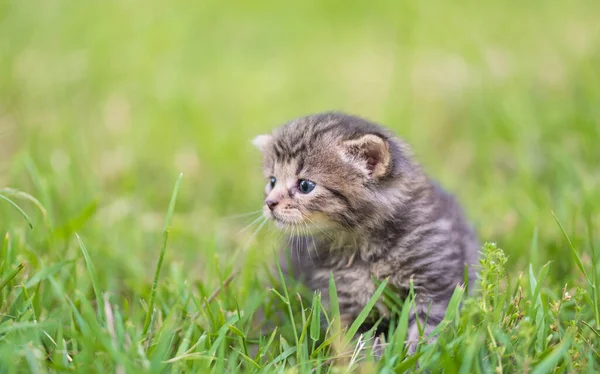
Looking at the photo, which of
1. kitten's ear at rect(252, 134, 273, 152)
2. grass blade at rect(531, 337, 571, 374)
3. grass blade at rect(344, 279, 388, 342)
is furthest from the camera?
kitten's ear at rect(252, 134, 273, 152)

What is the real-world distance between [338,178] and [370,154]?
0.70ft

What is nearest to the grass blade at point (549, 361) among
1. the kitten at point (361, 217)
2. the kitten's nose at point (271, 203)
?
the kitten at point (361, 217)

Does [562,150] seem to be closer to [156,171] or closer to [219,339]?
[156,171]

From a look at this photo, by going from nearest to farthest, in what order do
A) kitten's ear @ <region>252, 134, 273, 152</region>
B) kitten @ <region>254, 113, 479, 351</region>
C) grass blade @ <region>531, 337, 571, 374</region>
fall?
grass blade @ <region>531, 337, 571, 374</region>, kitten @ <region>254, 113, 479, 351</region>, kitten's ear @ <region>252, 134, 273, 152</region>

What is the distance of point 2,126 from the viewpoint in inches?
231

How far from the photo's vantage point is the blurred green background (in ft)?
15.3

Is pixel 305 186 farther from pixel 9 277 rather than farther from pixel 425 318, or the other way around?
pixel 9 277

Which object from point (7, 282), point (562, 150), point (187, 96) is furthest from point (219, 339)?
point (187, 96)

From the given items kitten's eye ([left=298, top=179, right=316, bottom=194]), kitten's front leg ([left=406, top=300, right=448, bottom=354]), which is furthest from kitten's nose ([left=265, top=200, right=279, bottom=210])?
kitten's front leg ([left=406, top=300, right=448, bottom=354])

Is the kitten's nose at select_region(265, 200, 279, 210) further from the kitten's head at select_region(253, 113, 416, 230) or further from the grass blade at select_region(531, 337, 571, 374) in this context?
the grass blade at select_region(531, 337, 571, 374)

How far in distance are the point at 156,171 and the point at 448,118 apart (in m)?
3.13

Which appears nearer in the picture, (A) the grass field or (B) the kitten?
(A) the grass field

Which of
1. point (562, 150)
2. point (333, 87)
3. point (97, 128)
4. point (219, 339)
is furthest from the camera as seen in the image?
point (333, 87)

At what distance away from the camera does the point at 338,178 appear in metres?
3.53
